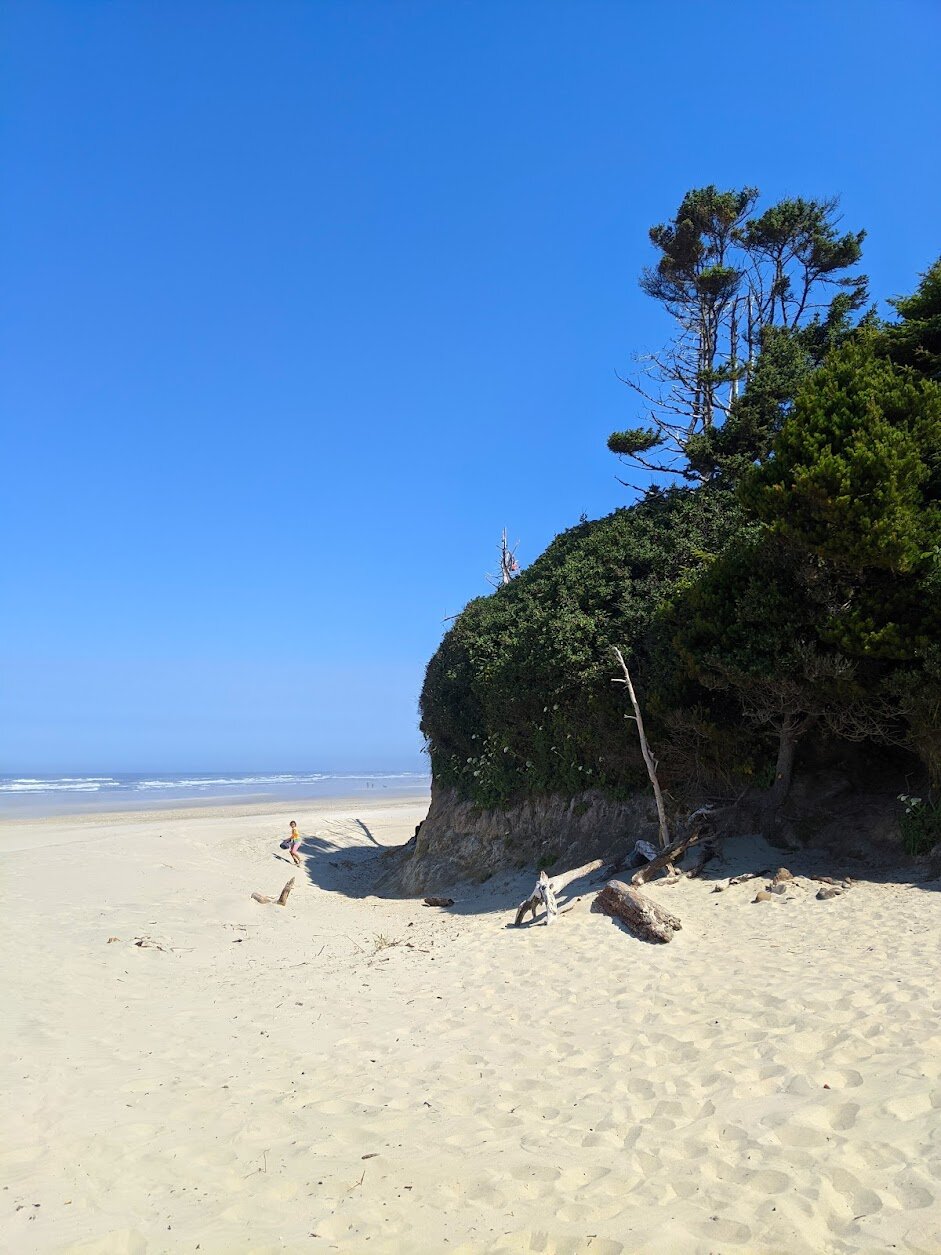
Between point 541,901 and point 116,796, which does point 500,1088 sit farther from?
point 116,796

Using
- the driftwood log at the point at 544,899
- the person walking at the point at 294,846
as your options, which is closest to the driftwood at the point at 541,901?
the driftwood log at the point at 544,899

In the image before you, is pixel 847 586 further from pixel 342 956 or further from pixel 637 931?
pixel 342 956

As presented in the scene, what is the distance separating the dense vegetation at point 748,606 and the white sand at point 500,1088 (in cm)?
287

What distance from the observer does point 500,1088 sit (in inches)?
232

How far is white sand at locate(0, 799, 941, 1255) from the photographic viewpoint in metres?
4.14

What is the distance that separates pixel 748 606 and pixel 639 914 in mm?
4756

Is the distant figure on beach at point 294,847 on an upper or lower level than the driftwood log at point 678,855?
lower

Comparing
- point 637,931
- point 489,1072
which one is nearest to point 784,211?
point 637,931

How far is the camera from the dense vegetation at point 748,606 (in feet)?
34.2

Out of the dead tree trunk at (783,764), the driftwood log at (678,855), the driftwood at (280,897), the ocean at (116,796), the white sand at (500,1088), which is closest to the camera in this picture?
the white sand at (500,1088)

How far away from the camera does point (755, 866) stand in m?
11.6

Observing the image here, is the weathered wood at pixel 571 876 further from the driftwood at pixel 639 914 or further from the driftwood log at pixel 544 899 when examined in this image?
the driftwood at pixel 639 914

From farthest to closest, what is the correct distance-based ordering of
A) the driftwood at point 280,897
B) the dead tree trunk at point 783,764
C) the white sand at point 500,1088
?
the driftwood at point 280,897
the dead tree trunk at point 783,764
the white sand at point 500,1088

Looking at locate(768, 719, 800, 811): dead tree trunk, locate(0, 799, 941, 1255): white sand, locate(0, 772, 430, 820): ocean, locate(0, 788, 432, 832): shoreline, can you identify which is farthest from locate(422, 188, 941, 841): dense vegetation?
locate(0, 772, 430, 820): ocean
